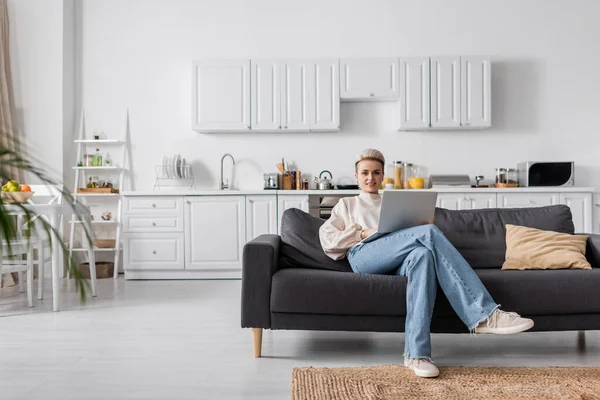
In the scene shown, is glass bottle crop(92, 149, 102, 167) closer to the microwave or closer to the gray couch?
the gray couch

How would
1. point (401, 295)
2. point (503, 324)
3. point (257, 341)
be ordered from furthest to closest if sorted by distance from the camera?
1. point (257, 341)
2. point (401, 295)
3. point (503, 324)

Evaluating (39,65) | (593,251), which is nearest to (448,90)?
(593,251)

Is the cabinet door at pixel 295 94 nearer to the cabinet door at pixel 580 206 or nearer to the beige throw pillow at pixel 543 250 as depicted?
the cabinet door at pixel 580 206

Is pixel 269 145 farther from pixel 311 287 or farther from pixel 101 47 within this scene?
pixel 311 287

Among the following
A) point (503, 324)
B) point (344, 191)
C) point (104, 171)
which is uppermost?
point (104, 171)

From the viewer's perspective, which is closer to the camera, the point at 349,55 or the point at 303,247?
the point at 303,247

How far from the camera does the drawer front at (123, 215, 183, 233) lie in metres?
5.43

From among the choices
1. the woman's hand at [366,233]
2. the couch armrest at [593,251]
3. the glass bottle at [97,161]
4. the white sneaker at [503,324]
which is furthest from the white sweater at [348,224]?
the glass bottle at [97,161]

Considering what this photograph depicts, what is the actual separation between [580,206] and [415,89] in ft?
6.29

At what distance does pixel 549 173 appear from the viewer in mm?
5512

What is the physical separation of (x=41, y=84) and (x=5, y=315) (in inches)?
111

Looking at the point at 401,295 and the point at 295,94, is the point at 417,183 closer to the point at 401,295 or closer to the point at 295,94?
the point at 295,94

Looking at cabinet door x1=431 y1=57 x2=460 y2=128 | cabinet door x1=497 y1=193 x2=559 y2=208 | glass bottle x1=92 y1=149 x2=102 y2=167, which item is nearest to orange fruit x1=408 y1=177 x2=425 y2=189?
cabinet door x1=431 y1=57 x2=460 y2=128

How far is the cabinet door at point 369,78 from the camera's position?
18.3 ft
